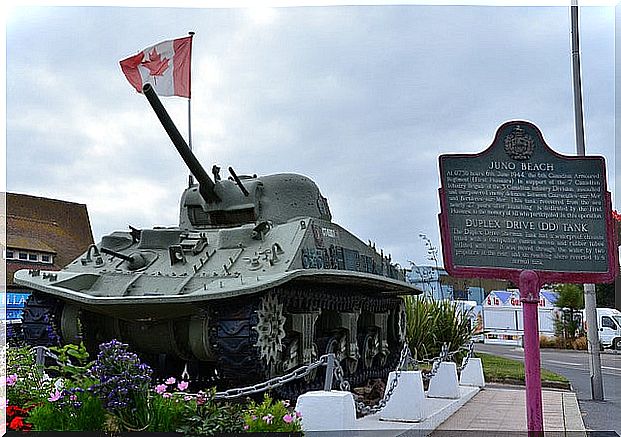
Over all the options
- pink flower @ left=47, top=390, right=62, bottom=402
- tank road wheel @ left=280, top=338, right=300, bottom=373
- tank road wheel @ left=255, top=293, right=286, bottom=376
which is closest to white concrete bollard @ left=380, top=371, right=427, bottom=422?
tank road wheel @ left=255, top=293, right=286, bottom=376

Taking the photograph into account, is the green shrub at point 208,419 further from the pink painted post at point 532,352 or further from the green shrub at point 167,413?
the pink painted post at point 532,352

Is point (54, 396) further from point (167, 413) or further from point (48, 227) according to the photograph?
point (48, 227)

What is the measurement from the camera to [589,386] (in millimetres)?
15531

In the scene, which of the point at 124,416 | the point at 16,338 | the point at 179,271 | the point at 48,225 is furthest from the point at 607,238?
the point at 48,225

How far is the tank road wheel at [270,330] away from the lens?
28.9 feet

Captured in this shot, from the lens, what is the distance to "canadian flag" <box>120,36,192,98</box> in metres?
12.4

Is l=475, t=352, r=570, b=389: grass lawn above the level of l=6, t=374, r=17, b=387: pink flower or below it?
below

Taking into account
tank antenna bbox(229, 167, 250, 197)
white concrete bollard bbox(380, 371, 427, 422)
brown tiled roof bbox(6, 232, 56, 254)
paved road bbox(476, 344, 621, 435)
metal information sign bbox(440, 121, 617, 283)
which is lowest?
paved road bbox(476, 344, 621, 435)

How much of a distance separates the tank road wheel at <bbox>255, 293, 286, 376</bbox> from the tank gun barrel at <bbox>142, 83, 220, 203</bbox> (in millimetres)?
2672

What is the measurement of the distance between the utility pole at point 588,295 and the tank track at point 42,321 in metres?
8.32

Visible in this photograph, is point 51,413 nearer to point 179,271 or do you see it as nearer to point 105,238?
point 179,271

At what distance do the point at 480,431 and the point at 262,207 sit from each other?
4.60 meters

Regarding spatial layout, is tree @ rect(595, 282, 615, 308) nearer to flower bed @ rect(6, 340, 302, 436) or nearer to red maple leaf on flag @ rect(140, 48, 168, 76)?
red maple leaf on flag @ rect(140, 48, 168, 76)

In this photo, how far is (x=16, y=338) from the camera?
10.3 metres
